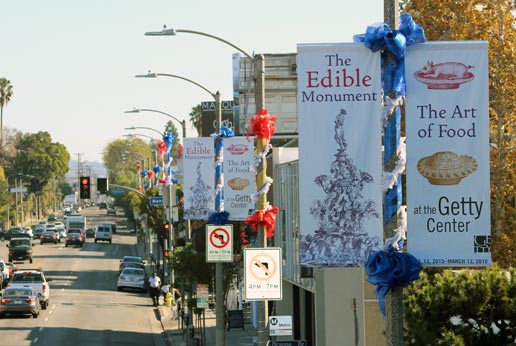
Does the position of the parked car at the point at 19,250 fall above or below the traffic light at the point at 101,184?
below

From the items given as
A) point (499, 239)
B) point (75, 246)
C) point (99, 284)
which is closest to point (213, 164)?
point (499, 239)

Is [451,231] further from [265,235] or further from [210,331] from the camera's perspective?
[210,331]

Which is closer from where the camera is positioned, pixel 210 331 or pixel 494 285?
pixel 494 285

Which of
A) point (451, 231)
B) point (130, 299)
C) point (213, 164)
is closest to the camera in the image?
point (451, 231)

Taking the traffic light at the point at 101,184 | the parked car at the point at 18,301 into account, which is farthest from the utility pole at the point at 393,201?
the traffic light at the point at 101,184

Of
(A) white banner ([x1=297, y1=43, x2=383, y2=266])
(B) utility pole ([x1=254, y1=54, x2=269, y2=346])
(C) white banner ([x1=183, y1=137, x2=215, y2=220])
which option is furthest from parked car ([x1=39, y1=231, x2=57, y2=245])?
(A) white banner ([x1=297, y1=43, x2=383, y2=266])

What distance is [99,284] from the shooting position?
76.2 m

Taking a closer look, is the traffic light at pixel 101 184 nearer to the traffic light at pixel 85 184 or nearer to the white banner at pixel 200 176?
the traffic light at pixel 85 184

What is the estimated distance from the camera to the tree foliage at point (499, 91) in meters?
28.9

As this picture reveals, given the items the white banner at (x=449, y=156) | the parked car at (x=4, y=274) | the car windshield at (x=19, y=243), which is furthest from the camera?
the car windshield at (x=19, y=243)

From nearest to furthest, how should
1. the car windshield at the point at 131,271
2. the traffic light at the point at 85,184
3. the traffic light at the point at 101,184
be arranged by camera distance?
the traffic light at the point at 85,184, the traffic light at the point at 101,184, the car windshield at the point at 131,271

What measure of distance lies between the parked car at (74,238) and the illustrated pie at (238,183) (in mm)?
83306

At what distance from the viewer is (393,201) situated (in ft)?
48.0

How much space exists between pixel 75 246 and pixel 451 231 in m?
103
